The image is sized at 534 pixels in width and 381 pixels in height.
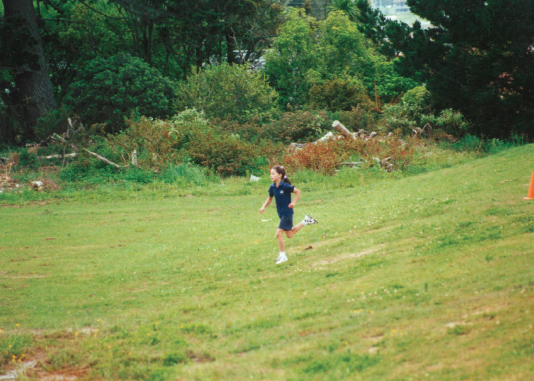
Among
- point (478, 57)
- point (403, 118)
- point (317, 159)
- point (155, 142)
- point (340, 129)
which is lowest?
point (317, 159)

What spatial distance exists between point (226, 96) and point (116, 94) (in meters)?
6.93

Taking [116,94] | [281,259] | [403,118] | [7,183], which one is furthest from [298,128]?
[281,259]

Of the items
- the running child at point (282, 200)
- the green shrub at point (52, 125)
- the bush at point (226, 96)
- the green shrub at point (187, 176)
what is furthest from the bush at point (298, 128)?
the running child at point (282, 200)

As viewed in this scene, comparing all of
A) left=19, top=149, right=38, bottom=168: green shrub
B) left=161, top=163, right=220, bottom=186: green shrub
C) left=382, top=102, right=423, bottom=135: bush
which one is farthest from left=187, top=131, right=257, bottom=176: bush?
left=382, top=102, right=423, bottom=135: bush

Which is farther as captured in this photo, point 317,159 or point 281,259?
point 317,159

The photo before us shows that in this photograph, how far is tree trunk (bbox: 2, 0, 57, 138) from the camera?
29234mm

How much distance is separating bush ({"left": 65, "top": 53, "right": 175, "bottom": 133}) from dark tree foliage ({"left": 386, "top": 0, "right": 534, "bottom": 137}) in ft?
53.4

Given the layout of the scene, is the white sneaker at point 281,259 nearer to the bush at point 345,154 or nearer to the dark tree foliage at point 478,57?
the bush at point 345,154

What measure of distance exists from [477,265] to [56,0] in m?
49.0

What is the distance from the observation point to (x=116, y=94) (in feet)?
106

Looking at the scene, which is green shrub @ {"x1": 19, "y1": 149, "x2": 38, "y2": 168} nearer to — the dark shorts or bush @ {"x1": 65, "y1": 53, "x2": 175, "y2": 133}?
bush @ {"x1": 65, "y1": 53, "x2": 175, "y2": 133}

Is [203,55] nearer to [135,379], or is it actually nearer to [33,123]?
[33,123]

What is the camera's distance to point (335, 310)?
673cm

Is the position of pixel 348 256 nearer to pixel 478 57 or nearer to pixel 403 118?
pixel 478 57
